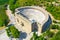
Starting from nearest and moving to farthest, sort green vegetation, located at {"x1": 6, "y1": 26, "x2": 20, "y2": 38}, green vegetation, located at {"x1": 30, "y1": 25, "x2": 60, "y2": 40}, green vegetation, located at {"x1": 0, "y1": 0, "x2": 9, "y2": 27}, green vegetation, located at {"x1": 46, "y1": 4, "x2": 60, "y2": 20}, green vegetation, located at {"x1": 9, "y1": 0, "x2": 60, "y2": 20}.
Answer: green vegetation, located at {"x1": 30, "y1": 25, "x2": 60, "y2": 40} → green vegetation, located at {"x1": 6, "y1": 26, "x2": 20, "y2": 38} → green vegetation, located at {"x1": 0, "y1": 0, "x2": 9, "y2": 27} → green vegetation, located at {"x1": 46, "y1": 4, "x2": 60, "y2": 20} → green vegetation, located at {"x1": 9, "y1": 0, "x2": 60, "y2": 20}

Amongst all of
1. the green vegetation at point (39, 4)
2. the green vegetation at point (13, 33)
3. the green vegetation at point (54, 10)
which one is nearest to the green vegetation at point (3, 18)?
the green vegetation at point (39, 4)

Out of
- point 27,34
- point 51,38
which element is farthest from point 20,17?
point 51,38

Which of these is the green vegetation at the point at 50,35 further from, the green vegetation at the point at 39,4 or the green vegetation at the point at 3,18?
the green vegetation at the point at 3,18

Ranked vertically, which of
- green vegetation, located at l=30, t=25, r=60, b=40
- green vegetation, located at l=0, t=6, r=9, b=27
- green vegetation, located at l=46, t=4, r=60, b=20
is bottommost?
green vegetation, located at l=30, t=25, r=60, b=40

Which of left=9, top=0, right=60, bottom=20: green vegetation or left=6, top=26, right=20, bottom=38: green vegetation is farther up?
left=9, top=0, right=60, bottom=20: green vegetation

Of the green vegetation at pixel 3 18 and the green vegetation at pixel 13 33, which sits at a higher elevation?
the green vegetation at pixel 3 18

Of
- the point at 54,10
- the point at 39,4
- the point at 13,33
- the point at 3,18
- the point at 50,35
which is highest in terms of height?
the point at 39,4

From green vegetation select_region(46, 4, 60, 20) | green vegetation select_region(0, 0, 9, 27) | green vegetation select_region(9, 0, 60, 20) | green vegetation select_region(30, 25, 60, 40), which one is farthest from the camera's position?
green vegetation select_region(9, 0, 60, 20)

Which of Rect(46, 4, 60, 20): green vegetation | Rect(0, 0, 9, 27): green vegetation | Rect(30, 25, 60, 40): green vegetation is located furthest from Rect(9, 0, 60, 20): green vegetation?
Rect(30, 25, 60, 40): green vegetation

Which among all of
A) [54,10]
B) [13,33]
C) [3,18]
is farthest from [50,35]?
[3,18]

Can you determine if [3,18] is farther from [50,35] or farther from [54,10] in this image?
[50,35]

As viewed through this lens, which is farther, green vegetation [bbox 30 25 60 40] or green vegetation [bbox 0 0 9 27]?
green vegetation [bbox 0 0 9 27]

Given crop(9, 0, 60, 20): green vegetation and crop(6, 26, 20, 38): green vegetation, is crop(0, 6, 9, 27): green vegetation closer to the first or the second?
crop(9, 0, 60, 20): green vegetation
